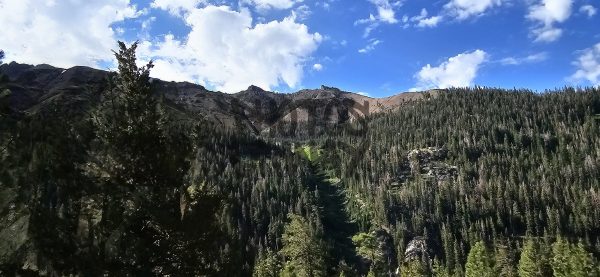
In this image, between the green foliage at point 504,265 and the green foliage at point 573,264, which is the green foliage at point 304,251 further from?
the green foliage at point 573,264

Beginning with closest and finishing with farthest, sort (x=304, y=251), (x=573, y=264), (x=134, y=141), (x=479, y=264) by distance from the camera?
(x=134, y=141) → (x=304, y=251) → (x=573, y=264) → (x=479, y=264)

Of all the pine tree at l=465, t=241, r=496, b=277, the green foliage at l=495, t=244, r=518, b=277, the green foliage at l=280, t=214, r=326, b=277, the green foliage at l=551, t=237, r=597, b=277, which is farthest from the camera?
the pine tree at l=465, t=241, r=496, b=277

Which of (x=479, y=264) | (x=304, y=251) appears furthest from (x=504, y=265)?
(x=304, y=251)

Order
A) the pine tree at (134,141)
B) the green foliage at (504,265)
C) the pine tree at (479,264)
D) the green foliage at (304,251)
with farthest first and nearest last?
1. the pine tree at (479,264)
2. the green foliage at (504,265)
3. the green foliage at (304,251)
4. the pine tree at (134,141)

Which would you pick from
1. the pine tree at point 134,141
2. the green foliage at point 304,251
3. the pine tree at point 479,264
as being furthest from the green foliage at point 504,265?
the pine tree at point 134,141

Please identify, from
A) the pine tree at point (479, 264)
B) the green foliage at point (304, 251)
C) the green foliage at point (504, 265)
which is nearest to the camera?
the green foliage at point (304, 251)

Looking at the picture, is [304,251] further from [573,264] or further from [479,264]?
[573,264]

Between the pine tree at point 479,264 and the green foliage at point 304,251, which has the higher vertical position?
the green foliage at point 304,251

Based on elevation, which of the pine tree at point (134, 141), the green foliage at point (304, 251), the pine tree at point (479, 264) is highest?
the pine tree at point (134, 141)

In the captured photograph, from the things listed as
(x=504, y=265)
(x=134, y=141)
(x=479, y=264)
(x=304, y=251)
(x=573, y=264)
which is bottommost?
(x=479, y=264)

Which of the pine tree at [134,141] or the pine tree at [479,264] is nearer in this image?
the pine tree at [134,141]

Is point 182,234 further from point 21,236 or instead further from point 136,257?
point 21,236

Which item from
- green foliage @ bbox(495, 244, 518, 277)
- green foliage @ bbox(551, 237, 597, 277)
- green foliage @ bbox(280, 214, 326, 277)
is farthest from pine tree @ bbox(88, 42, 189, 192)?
green foliage @ bbox(495, 244, 518, 277)

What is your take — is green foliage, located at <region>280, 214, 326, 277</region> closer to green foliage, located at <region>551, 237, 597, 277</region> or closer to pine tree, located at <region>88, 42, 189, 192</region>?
pine tree, located at <region>88, 42, 189, 192</region>
